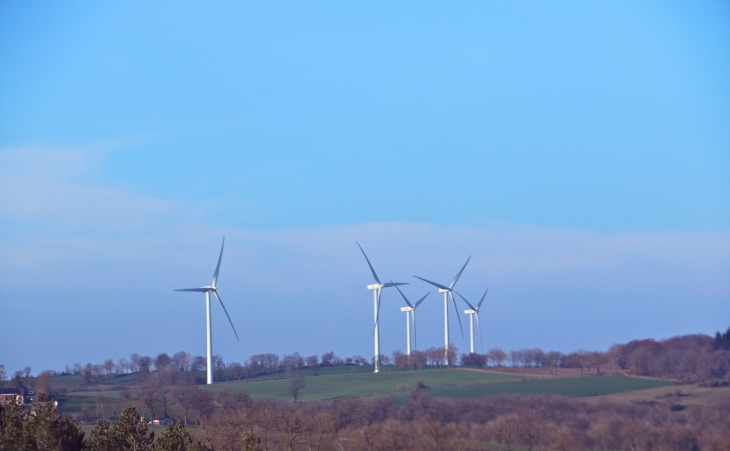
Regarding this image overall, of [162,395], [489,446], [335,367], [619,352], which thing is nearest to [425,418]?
[489,446]

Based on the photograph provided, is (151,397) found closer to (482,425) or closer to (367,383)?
(367,383)

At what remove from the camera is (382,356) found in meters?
171

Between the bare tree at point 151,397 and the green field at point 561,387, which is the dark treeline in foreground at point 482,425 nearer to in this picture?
the green field at point 561,387

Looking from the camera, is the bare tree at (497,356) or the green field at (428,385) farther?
the bare tree at (497,356)

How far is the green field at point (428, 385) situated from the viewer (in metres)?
103

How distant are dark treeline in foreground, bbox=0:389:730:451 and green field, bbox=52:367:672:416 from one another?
10714mm

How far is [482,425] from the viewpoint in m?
80.6

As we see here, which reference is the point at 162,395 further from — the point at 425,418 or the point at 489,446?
the point at 489,446

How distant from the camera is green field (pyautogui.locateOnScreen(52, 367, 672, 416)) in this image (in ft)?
338

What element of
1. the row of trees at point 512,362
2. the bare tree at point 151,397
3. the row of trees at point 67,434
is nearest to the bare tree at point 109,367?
the row of trees at point 512,362

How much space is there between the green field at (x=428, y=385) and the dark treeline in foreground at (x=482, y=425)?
35.2 ft

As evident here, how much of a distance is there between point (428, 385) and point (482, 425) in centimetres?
3907

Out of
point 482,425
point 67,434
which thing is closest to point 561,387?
point 482,425

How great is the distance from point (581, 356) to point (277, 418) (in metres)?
77.6
